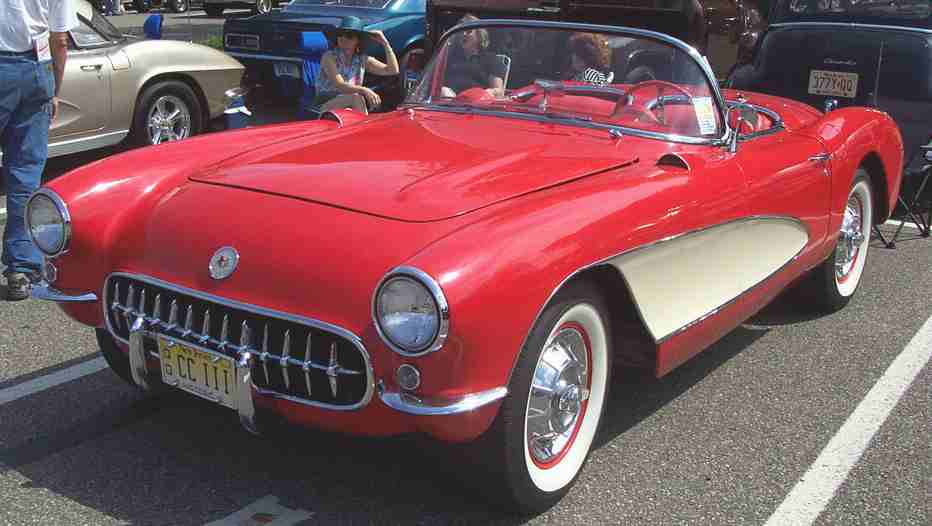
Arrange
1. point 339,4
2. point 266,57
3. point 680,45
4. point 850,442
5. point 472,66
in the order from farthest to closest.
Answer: point 339,4
point 266,57
point 472,66
point 680,45
point 850,442

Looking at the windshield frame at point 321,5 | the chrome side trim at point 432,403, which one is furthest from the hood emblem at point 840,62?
the chrome side trim at point 432,403

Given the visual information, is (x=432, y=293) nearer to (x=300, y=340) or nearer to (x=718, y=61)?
(x=300, y=340)

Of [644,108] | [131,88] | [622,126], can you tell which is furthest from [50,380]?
[131,88]

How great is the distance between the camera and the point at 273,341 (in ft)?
9.66

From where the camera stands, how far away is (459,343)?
269cm

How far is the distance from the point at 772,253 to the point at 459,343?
1.99 m

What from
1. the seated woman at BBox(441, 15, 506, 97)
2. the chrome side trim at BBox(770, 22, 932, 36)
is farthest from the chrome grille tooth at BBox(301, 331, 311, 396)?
the chrome side trim at BBox(770, 22, 932, 36)

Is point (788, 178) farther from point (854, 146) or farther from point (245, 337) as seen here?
point (245, 337)

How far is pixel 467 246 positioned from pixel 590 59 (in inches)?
67.4

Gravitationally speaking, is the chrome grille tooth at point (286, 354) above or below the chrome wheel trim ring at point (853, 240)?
above

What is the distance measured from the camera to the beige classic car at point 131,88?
742 centimetres

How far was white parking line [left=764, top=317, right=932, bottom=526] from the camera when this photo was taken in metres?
3.30

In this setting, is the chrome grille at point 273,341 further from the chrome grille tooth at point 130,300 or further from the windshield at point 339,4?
the windshield at point 339,4

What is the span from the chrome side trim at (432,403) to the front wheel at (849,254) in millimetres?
2859
